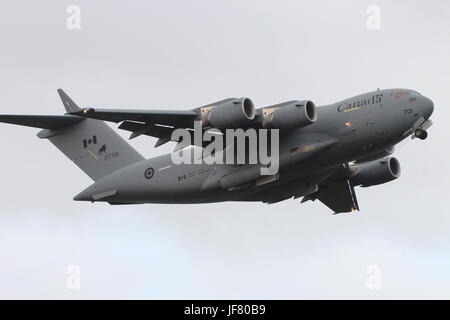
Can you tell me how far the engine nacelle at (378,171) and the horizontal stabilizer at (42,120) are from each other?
28.8 ft

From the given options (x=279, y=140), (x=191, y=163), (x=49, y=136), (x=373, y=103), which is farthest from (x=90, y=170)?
(x=373, y=103)

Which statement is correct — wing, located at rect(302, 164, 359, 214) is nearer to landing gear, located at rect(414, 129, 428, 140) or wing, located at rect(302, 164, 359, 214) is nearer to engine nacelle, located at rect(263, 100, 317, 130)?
engine nacelle, located at rect(263, 100, 317, 130)

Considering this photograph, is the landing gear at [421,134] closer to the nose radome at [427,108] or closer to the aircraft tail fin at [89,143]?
the nose radome at [427,108]

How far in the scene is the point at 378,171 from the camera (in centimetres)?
3338

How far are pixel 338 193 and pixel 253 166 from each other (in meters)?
4.71

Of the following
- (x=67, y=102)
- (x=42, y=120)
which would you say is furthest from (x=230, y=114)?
(x=67, y=102)

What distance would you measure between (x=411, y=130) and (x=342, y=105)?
197 cm

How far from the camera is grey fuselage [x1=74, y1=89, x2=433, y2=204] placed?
29047 millimetres

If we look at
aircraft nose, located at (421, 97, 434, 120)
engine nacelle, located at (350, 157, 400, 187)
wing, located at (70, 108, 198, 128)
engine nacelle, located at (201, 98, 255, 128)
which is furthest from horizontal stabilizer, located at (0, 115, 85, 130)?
aircraft nose, located at (421, 97, 434, 120)

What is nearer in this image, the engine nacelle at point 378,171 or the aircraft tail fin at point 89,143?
the engine nacelle at point 378,171

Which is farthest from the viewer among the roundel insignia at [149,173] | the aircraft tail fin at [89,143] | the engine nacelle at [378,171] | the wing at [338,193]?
the aircraft tail fin at [89,143]

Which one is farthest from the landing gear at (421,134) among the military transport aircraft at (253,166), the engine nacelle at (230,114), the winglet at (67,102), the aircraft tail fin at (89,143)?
the winglet at (67,102)

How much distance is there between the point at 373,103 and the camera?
29.3 meters

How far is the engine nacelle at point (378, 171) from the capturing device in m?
33.3
